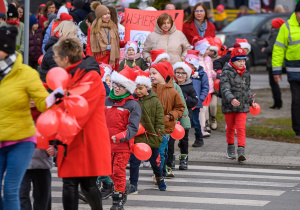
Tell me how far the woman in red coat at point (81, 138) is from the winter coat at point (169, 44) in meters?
6.84

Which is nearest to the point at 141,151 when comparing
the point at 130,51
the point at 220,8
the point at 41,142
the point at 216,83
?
the point at 41,142

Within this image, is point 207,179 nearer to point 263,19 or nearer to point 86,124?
point 86,124

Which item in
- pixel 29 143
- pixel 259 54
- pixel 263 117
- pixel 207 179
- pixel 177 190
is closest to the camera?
pixel 29 143

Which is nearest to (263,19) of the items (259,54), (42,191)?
(259,54)

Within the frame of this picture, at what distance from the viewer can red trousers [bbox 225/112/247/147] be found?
466 inches

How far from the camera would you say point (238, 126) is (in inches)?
468

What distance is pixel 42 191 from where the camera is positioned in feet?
22.7

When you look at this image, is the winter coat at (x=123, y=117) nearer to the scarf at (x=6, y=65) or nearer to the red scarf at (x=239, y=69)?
the scarf at (x=6, y=65)

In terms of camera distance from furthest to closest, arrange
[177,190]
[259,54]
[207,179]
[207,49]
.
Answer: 1. [259,54]
2. [207,49]
3. [207,179]
4. [177,190]

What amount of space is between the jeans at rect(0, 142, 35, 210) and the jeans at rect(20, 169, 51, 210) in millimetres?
559

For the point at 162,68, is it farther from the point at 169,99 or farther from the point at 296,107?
the point at 296,107

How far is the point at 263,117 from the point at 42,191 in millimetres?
11042

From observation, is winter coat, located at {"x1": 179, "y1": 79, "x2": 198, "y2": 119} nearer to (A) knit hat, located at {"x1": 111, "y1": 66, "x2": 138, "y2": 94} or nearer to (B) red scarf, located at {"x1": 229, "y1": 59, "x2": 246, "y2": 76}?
(B) red scarf, located at {"x1": 229, "y1": 59, "x2": 246, "y2": 76}

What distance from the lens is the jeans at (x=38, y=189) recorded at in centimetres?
691
